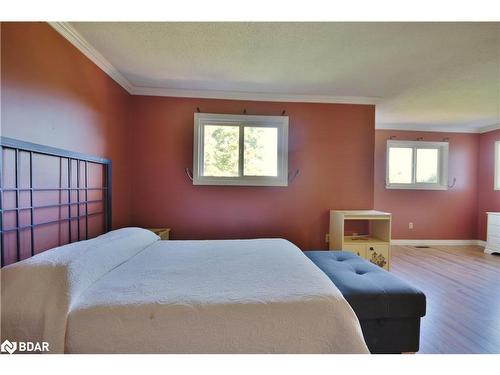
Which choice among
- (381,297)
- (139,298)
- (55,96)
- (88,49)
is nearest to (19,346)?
(139,298)

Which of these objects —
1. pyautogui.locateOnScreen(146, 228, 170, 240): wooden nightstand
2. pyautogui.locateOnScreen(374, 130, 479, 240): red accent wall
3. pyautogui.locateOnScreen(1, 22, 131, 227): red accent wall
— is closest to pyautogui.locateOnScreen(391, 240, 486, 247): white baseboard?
pyautogui.locateOnScreen(374, 130, 479, 240): red accent wall

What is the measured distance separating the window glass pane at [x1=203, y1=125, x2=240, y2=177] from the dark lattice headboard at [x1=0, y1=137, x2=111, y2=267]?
1153mm

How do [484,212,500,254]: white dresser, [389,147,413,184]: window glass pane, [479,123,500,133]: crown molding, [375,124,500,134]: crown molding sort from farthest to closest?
1. [389,147,413,184]: window glass pane
2. [375,124,500,134]: crown molding
3. [479,123,500,133]: crown molding
4. [484,212,500,254]: white dresser

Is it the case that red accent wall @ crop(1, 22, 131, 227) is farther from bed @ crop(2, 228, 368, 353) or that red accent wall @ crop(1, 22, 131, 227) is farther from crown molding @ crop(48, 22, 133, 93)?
bed @ crop(2, 228, 368, 353)

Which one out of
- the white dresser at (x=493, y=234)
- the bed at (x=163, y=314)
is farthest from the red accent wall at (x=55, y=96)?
the white dresser at (x=493, y=234)

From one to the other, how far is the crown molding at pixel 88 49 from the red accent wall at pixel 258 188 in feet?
1.38

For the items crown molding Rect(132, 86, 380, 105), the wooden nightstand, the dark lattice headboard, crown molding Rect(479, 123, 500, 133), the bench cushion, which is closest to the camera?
the dark lattice headboard

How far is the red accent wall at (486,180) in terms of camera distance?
4250 millimetres

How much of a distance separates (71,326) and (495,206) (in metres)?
6.19

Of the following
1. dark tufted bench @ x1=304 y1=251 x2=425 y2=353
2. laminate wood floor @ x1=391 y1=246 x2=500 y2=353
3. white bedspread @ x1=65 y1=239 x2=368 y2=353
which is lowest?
laminate wood floor @ x1=391 y1=246 x2=500 y2=353

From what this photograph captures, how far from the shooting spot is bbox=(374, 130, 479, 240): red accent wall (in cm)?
447

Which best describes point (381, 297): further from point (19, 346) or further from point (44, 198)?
point (44, 198)

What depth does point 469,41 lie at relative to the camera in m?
1.74
